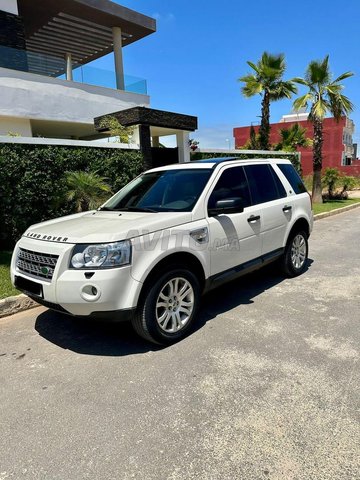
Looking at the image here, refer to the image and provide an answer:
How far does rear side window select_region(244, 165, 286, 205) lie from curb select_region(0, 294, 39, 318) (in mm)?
3366

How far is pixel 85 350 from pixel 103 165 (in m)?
6.30

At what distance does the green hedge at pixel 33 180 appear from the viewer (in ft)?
24.2

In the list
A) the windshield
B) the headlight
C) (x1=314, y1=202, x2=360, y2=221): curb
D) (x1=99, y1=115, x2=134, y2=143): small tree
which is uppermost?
(x1=99, y1=115, x2=134, y2=143): small tree

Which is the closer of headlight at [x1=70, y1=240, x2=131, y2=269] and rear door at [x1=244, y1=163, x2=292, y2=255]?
headlight at [x1=70, y1=240, x2=131, y2=269]

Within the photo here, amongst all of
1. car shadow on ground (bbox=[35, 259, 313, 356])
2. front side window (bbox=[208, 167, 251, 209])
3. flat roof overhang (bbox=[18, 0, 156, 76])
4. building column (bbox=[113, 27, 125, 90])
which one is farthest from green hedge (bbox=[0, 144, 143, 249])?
building column (bbox=[113, 27, 125, 90])

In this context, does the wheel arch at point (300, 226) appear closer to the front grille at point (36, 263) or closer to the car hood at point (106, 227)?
the car hood at point (106, 227)

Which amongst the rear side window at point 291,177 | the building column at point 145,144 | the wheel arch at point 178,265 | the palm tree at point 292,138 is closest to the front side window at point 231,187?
the wheel arch at point 178,265

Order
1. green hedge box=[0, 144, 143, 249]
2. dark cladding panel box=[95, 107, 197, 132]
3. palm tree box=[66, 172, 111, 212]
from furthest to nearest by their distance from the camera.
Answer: dark cladding panel box=[95, 107, 197, 132] < palm tree box=[66, 172, 111, 212] < green hedge box=[0, 144, 143, 249]

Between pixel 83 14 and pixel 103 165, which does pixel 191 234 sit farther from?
pixel 83 14

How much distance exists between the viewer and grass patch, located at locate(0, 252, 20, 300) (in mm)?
4945

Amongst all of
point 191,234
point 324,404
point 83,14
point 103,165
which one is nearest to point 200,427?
point 324,404

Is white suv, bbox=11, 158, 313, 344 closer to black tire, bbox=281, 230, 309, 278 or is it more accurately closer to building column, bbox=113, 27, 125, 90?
black tire, bbox=281, 230, 309, 278

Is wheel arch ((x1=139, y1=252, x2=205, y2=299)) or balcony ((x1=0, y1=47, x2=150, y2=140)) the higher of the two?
balcony ((x1=0, y1=47, x2=150, y2=140))

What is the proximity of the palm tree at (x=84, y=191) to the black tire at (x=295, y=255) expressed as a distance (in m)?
4.30
